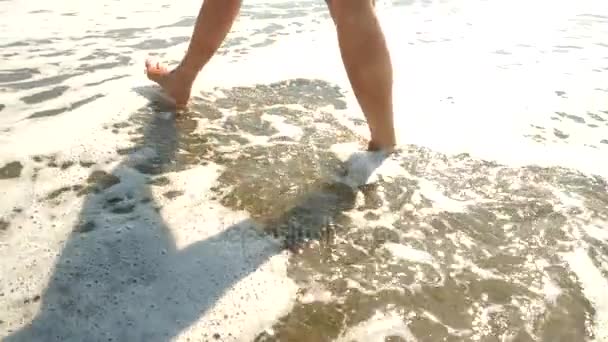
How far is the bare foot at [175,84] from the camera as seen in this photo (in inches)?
108

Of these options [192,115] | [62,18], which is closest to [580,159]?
[192,115]

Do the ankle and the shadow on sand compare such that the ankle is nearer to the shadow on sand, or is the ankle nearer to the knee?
the shadow on sand

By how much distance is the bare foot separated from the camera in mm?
2732

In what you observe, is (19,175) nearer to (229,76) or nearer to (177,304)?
(177,304)

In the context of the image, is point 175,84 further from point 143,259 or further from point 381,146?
point 143,259

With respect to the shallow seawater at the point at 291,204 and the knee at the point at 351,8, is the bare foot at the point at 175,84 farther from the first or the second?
the knee at the point at 351,8

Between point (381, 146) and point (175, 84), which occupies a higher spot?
point (175, 84)

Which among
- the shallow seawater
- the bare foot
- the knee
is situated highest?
the knee

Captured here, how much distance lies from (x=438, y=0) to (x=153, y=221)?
18.0ft

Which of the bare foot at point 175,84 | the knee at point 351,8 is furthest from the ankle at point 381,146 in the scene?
the bare foot at point 175,84

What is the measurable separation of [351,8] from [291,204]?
2.70 ft

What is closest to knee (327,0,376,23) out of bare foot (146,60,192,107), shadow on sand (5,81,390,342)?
shadow on sand (5,81,390,342)

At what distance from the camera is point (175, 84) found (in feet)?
9.03

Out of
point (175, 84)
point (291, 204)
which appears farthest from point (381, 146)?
point (175, 84)
